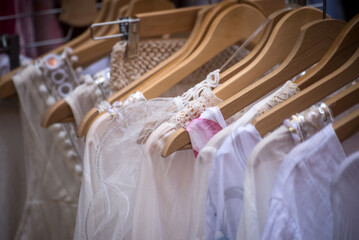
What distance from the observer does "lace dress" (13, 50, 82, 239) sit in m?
0.87

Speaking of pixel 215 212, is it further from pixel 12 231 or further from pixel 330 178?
pixel 12 231

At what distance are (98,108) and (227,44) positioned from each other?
28 cm

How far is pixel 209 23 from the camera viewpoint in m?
0.78

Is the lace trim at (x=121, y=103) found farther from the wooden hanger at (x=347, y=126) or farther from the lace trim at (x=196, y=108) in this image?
the wooden hanger at (x=347, y=126)

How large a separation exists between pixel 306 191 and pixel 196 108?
0.65 feet

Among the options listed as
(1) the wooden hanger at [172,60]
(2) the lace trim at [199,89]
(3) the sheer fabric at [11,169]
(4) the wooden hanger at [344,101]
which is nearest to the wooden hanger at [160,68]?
(1) the wooden hanger at [172,60]

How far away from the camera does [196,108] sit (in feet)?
1.85

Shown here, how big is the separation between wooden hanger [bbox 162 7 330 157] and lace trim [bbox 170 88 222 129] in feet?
0.05

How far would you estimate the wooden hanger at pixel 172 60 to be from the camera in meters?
0.68

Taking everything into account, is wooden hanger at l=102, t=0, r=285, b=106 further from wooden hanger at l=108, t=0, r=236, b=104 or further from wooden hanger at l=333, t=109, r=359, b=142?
wooden hanger at l=333, t=109, r=359, b=142

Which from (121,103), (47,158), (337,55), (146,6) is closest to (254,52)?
(337,55)

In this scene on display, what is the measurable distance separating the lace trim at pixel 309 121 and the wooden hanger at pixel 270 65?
3.9 inches

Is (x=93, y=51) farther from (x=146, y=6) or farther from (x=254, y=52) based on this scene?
(x=254, y=52)

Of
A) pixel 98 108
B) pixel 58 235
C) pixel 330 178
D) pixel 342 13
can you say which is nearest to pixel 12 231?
pixel 58 235
